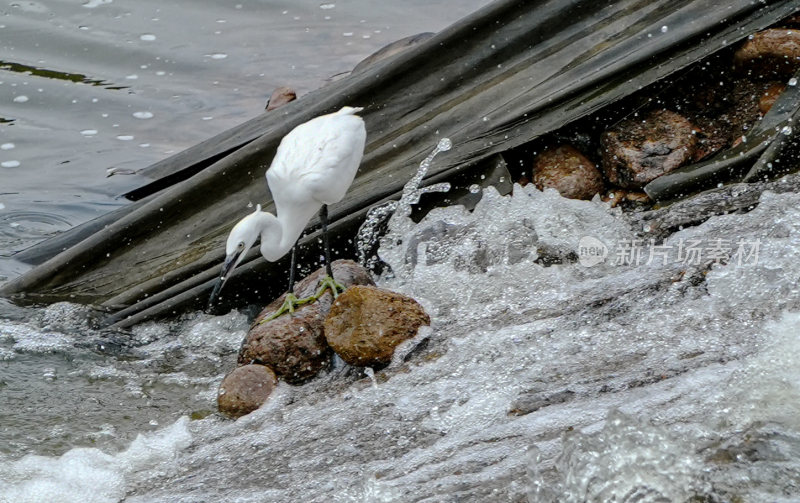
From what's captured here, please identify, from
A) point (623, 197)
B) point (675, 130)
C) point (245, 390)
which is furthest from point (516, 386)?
point (675, 130)

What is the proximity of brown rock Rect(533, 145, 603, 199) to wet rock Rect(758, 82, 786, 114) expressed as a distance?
0.85 meters

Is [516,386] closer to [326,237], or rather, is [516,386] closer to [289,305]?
[289,305]

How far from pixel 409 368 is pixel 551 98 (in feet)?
5.56

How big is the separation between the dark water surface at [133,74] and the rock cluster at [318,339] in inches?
98.8

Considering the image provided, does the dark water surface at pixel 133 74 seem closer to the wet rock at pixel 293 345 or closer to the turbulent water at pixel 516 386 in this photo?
the turbulent water at pixel 516 386

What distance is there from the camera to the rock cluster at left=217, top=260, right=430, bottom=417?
3975 mm

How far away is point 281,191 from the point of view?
4.43 metres

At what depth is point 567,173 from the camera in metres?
4.86

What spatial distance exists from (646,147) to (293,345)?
6.54 ft

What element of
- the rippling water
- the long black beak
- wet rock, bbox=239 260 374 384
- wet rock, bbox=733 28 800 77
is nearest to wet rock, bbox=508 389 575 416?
the rippling water

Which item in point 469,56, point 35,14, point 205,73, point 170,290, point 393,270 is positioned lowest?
point 393,270

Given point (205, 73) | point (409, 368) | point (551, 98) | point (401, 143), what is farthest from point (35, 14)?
point (409, 368)

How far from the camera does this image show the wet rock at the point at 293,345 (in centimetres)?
417

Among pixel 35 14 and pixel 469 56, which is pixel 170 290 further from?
pixel 35 14
